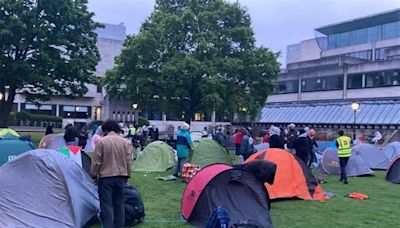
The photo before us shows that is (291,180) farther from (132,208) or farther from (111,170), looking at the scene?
(111,170)

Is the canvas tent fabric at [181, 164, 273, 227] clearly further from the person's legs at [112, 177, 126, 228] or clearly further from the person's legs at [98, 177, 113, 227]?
the person's legs at [98, 177, 113, 227]

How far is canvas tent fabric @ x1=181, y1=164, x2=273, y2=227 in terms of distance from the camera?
8.52 meters

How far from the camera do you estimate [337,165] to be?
57.6 ft

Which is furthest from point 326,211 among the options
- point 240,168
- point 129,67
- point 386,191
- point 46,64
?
point 129,67

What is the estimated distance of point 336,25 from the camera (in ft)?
234

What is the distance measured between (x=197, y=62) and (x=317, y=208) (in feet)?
66.6

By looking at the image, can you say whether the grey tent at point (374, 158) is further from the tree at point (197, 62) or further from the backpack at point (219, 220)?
the backpack at point (219, 220)

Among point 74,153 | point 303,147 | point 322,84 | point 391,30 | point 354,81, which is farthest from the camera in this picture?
point 391,30

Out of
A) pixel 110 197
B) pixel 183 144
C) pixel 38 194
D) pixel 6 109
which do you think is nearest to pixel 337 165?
pixel 183 144

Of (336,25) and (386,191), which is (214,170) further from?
(336,25)

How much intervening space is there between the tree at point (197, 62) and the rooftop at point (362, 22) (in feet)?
125

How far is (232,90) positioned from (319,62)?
33.6 meters

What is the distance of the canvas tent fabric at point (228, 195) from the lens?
852cm

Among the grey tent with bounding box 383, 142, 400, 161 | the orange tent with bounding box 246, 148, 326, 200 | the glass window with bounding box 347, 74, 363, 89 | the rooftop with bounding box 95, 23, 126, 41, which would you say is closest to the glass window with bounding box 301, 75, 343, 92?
the glass window with bounding box 347, 74, 363, 89
